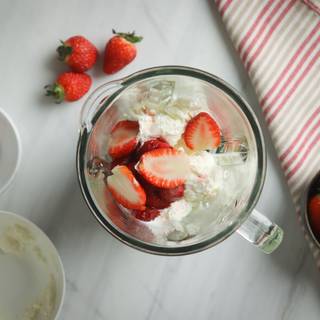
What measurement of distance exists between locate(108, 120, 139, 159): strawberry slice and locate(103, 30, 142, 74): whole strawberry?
171mm

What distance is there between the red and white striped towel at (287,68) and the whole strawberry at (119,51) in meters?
0.17

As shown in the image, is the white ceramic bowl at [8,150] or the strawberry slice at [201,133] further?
the white ceramic bowl at [8,150]

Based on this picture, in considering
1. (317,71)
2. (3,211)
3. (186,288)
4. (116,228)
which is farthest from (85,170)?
(317,71)

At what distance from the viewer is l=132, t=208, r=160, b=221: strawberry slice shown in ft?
2.58

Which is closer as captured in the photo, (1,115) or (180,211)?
(180,211)

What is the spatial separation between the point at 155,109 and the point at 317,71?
345 mm

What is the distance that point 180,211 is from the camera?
79 centimetres

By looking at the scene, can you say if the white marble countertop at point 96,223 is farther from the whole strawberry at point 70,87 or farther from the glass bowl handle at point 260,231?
the glass bowl handle at point 260,231

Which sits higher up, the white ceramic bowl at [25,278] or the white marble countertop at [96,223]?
the white marble countertop at [96,223]

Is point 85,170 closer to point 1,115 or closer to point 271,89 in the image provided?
point 1,115

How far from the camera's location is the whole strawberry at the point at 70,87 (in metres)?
0.94

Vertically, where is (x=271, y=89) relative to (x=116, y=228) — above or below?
above

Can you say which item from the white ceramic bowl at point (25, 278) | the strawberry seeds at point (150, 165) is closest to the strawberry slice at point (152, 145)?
the strawberry seeds at point (150, 165)

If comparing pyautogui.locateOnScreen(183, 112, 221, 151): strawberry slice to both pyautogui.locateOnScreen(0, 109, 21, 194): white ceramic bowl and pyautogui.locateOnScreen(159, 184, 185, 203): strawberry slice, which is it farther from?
pyautogui.locateOnScreen(0, 109, 21, 194): white ceramic bowl
